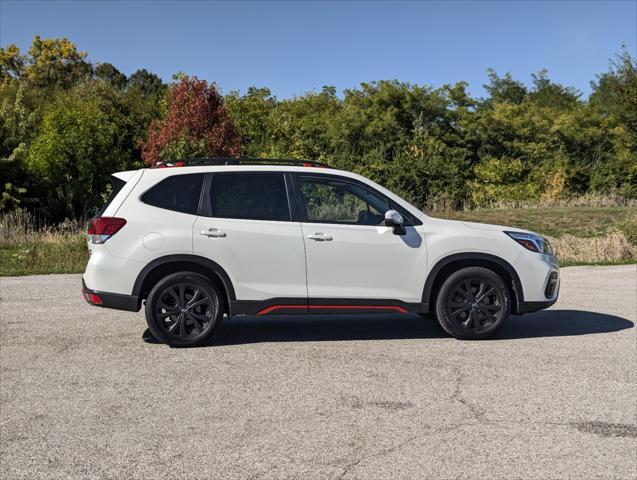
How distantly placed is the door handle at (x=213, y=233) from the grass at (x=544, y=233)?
7.26 metres

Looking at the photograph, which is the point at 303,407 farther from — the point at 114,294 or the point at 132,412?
the point at 114,294

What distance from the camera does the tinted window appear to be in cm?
734

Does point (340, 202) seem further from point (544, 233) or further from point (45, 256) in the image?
point (544, 233)

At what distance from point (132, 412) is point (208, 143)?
740 inches

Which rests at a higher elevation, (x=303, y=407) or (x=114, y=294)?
(x=114, y=294)

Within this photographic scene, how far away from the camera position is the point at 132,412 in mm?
5176

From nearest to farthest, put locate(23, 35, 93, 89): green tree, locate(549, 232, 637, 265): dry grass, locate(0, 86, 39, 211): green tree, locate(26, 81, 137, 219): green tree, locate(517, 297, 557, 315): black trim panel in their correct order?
1. locate(517, 297, 557, 315): black trim panel
2. locate(549, 232, 637, 265): dry grass
3. locate(0, 86, 39, 211): green tree
4. locate(26, 81, 137, 219): green tree
5. locate(23, 35, 93, 89): green tree

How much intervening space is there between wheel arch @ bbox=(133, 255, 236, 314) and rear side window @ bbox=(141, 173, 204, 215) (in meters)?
0.51

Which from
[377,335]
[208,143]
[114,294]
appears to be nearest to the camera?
[114,294]

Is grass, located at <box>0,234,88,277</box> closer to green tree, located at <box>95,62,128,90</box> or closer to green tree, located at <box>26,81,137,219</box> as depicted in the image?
green tree, located at <box>26,81,137,219</box>

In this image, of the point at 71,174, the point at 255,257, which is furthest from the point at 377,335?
the point at 71,174

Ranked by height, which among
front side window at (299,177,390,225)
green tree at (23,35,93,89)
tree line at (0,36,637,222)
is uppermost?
green tree at (23,35,93,89)

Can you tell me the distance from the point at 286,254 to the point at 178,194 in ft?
4.20

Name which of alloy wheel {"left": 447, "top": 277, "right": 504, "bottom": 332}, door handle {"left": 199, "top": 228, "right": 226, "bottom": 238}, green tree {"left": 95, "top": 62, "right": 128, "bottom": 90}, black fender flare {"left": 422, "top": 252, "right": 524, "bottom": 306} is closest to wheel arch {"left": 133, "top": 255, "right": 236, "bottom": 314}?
door handle {"left": 199, "top": 228, "right": 226, "bottom": 238}
